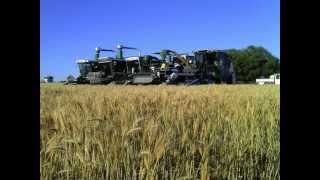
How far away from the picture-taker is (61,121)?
1.34m

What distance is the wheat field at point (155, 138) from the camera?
1146 mm

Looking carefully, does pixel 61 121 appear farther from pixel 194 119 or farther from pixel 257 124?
pixel 257 124

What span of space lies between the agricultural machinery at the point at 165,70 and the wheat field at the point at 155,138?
0.16m

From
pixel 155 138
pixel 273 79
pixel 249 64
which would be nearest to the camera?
pixel 273 79

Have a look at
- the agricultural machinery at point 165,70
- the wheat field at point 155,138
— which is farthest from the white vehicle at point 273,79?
the agricultural machinery at point 165,70

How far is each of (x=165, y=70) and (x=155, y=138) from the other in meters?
1.20

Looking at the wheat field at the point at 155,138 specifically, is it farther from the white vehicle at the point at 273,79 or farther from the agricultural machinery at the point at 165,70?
the agricultural machinery at the point at 165,70

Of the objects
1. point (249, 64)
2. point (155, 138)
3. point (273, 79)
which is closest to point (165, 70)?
point (249, 64)

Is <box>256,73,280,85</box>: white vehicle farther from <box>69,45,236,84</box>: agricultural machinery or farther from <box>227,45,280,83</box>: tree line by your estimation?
<box>69,45,236,84</box>: agricultural machinery

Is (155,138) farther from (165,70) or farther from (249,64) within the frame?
(165,70)

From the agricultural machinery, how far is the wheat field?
159 millimetres

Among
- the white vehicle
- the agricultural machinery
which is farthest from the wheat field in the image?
the agricultural machinery

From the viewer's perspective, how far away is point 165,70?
240 cm
